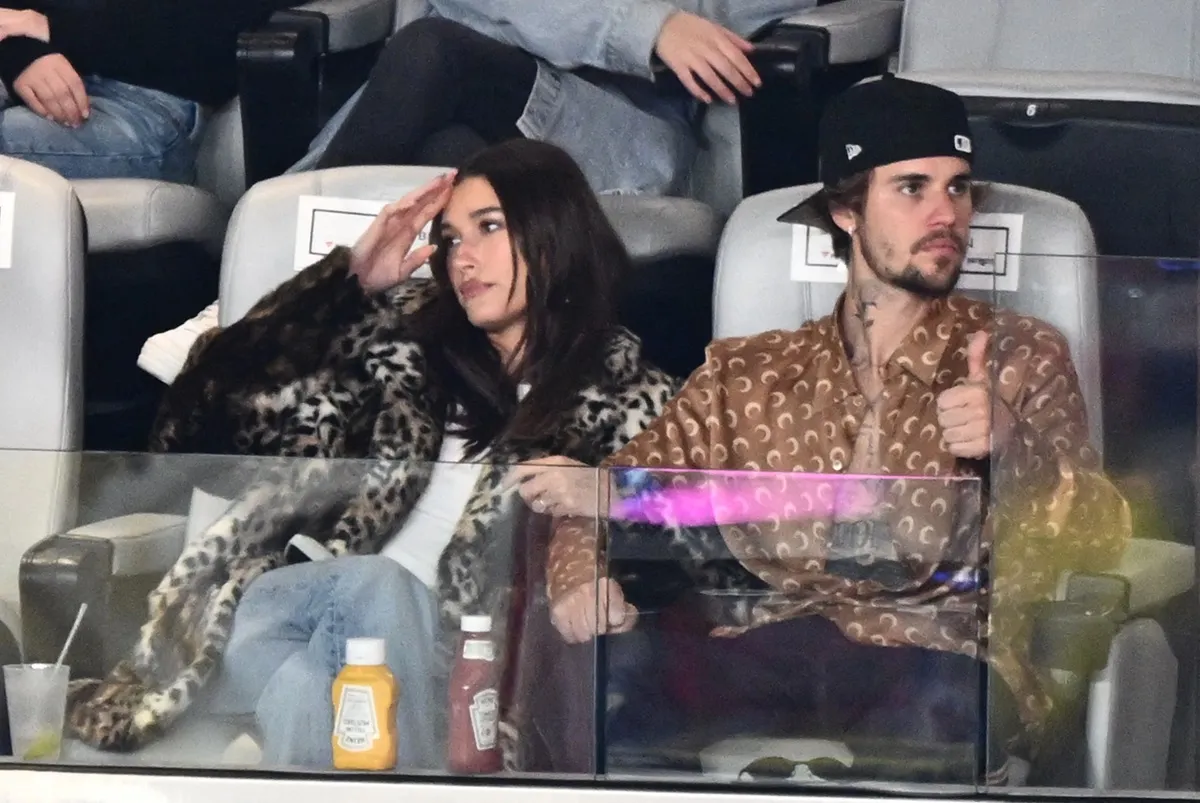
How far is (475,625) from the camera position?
1700 millimetres

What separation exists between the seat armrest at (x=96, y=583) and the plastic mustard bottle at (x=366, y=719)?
23 cm

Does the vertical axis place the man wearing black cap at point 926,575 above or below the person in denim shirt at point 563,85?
below

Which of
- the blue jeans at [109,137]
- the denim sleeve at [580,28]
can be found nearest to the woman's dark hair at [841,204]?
the denim sleeve at [580,28]

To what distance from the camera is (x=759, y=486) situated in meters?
1.69

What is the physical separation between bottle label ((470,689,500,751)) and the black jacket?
4.90 feet

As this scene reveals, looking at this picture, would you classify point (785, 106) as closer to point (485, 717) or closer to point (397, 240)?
point (397, 240)

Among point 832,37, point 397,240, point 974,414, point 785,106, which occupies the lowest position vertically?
point 974,414

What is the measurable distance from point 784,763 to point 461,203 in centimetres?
107

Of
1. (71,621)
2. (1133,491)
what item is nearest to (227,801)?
(71,621)

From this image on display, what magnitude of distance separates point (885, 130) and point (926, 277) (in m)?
0.21

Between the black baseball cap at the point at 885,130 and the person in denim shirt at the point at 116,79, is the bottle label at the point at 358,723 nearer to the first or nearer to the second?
the black baseball cap at the point at 885,130

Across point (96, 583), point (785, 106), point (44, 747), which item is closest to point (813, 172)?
point (785, 106)

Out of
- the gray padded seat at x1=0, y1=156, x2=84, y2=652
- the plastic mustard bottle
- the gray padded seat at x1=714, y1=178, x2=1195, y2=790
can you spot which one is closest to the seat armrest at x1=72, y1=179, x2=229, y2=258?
the gray padded seat at x1=0, y1=156, x2=84, y2=652

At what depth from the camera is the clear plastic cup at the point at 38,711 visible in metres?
1.72
